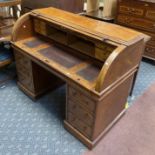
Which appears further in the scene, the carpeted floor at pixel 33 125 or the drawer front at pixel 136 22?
the drawer front at pixel 136 22

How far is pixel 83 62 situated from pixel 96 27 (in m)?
0.32

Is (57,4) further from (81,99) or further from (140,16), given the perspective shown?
(81,99)

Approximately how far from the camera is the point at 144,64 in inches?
115

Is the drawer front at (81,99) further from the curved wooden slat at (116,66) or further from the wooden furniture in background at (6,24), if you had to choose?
the wooden furniture in background at (6,24)

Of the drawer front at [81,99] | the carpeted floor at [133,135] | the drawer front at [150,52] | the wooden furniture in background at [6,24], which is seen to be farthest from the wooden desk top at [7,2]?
the drawer front at [150,52]

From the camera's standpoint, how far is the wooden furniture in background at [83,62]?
1320 millimetres

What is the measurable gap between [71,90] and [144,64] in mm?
1862

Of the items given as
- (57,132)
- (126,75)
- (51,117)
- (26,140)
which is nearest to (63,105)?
(51,117)

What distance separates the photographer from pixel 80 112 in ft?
A: 4.96

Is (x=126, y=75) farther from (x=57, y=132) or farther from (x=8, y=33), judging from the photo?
(x=8, y=33)

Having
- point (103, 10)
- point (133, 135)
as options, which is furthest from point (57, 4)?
point (133, 135)

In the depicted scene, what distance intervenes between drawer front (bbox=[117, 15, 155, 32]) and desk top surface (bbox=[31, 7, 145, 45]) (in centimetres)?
135

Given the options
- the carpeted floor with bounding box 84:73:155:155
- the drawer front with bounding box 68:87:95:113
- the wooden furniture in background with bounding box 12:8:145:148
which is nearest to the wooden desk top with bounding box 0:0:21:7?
the wooden furniture in background with bounding box 12:8:145:148

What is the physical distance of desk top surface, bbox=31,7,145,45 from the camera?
4.45ft
